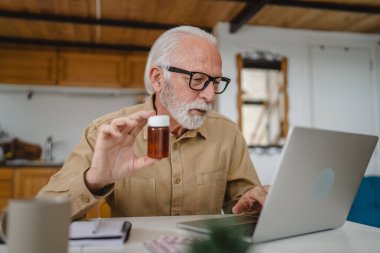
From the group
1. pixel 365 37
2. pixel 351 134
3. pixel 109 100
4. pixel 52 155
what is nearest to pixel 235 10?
pixel 365 37

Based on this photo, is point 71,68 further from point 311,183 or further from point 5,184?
point 311,183

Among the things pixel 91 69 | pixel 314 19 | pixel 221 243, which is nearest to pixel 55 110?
pixel 91 69

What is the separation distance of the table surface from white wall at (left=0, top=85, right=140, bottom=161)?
3644 millimetres

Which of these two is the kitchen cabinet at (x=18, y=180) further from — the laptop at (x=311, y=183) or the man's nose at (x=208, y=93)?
the laptop at (x=311, y=183)

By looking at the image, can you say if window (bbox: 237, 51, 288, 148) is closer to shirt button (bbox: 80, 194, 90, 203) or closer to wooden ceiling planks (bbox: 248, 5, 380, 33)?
wooden ceiling planks (bbox: 248, 5, 380, 33)

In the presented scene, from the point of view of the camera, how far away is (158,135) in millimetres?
826

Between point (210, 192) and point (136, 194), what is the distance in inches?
12.3

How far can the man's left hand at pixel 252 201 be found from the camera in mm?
1060

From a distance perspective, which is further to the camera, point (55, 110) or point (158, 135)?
point (55, 110)

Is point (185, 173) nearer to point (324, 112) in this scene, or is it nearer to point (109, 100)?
point (324, 112)

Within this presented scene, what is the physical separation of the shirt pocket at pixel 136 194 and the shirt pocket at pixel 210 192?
7.6 inches

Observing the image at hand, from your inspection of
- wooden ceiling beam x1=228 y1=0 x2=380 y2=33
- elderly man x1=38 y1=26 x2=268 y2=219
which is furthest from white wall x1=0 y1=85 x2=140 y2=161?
elderly man x1=38 y1=26 x2=268 y2=219

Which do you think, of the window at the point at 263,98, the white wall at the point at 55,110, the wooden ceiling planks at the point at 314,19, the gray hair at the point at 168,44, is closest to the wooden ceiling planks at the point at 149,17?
the wooden ceiling planks at the point at 314,19

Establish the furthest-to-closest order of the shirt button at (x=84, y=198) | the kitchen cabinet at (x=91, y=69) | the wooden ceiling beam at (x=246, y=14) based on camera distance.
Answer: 1. the kitchen cabinet at (x=91, y=69)
2. the wooden ceiling beam at (x=246, y=14)
3. the shirt button at (x=84, y=198)
